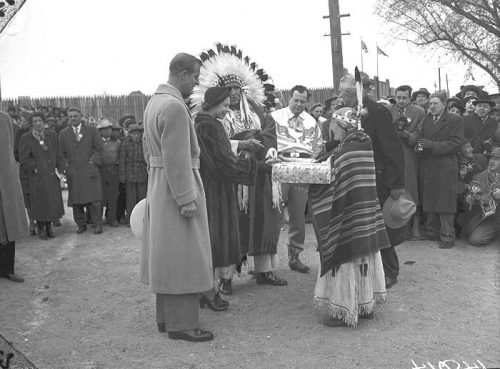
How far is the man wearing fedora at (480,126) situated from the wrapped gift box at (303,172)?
425cm

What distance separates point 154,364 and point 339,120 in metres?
2.38

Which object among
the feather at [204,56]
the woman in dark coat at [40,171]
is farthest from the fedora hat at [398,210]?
the woman in dark coat at [40,171]

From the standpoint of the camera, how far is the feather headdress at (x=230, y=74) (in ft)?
18.6

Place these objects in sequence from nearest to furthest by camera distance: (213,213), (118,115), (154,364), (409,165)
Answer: (154,364) < (213,213) < (409,165) < (118,115)

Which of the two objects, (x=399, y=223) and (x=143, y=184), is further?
(x=143, y=184)

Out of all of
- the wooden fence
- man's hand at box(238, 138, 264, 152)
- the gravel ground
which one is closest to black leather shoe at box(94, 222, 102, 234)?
the gravel ground

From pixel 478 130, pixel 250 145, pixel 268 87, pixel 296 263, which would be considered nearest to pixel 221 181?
pixel 250 145

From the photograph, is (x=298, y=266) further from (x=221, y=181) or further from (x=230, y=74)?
(x=230, y=74)

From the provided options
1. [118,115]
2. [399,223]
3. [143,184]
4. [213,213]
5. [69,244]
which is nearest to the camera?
[213,213]

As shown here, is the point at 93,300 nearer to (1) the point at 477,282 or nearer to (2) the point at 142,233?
(2) the point at 142,233

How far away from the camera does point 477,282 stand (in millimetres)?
6094

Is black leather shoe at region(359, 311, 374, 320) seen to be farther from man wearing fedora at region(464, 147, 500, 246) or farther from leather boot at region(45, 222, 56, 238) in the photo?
leather boot at region(45, 222, 56, 238)

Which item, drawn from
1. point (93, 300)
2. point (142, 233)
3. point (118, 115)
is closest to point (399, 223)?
point (142, 233)

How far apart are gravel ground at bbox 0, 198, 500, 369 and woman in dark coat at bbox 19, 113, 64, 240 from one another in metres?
1.82
